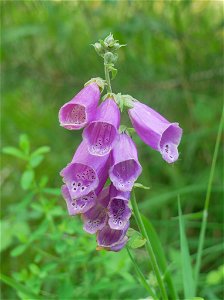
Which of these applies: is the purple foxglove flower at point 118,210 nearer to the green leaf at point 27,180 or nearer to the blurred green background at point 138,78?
the green leaf at point 27,180

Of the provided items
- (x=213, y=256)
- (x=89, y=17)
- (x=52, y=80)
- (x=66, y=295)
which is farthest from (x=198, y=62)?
(x=66, y=295)

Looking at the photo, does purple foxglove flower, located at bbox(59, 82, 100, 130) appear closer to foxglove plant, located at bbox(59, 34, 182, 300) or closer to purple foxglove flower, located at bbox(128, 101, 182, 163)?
foxglove plant, located at bbox(59, 34, 182, 300)

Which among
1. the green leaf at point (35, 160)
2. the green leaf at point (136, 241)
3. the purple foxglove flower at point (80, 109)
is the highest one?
the green leaf at point (35, 160)

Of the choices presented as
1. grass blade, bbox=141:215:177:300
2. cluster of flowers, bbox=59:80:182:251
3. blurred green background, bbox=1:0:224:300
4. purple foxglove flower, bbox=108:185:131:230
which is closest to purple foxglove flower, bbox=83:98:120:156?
cluster of flowers, bbox=59:80:182:251

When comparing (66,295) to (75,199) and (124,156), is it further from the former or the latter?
(124,156)

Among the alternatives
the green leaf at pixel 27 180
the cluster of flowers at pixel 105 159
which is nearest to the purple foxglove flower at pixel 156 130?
the cluster of flowers at pixel 105 159

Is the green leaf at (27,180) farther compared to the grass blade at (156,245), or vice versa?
the green leaf at (27,180)

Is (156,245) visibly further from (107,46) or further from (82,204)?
(107,46)
